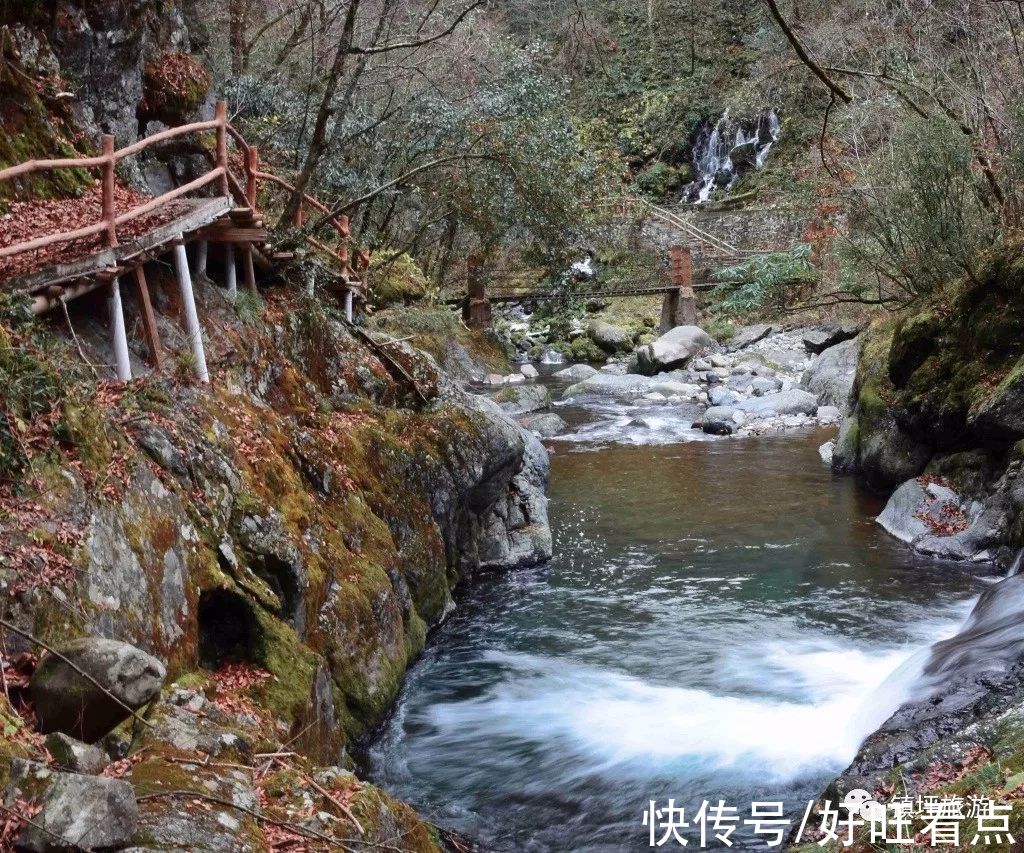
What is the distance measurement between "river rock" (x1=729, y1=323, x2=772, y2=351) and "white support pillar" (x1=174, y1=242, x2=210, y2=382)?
904 inches

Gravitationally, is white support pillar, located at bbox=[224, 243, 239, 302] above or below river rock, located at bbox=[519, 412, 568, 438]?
above

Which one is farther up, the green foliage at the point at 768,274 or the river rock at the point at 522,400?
the green foliage at the point at 768,274

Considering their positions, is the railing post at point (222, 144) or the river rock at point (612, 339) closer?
the railing post at point (222, 144)

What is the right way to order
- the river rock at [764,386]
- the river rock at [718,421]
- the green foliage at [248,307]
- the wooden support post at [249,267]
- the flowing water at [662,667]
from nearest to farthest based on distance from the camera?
the flowing water at [662,667] → the green foliage at [248,307] → the wooden support post at [249,267] → the river rock at [718,421] → the river rock at [764,386]

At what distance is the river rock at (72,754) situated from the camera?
145 inches

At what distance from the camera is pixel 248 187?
1054 cm

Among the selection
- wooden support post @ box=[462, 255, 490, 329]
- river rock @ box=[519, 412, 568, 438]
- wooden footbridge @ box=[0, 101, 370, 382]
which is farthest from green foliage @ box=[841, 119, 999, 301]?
wooden support post @ box=[462, 255, 490, 329]

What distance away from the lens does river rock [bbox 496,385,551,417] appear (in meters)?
21.5

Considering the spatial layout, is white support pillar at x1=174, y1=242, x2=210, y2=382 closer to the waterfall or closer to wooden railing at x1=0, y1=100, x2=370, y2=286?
wooden railing at x1=0, y1=100, x2=370, y2=286

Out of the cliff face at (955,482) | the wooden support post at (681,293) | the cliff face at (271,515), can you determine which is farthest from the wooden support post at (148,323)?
the wooden support post at (681,293)

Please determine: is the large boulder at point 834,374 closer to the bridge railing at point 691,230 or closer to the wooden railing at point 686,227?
the bridge railing at point 691,230

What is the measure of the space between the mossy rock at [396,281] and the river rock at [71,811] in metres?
20.4

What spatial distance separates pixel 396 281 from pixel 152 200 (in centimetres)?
1689

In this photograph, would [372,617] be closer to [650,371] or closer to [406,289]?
[406,289]
